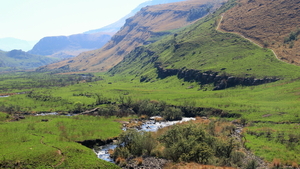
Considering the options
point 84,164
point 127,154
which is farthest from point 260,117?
point 84,164

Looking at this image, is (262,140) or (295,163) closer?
(295,163)

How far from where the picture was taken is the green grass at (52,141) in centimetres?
6688

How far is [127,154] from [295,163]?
168ft

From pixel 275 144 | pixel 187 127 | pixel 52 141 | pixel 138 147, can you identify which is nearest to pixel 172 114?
pixel 187 127

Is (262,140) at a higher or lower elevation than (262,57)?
lower

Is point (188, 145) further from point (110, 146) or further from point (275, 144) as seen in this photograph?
point (110, 146)

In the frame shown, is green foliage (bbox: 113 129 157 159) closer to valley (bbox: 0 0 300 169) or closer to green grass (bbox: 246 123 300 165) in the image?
valley (bbox: 0 0 300 169)

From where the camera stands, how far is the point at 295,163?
65.4 metres

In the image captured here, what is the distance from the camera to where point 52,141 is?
85250mm

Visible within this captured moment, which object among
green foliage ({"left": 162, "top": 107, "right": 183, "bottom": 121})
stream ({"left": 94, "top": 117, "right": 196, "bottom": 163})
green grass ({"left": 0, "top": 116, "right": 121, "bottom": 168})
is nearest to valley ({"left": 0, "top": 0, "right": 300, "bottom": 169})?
green grass ({"left": 0, "top": 116, "right": 121, "bottom": 168})

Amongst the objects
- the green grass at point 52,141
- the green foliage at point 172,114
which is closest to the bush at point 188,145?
the green grass at point 52,141

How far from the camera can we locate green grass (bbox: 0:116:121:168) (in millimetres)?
66875

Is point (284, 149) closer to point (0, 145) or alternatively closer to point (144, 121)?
point (144, 121)

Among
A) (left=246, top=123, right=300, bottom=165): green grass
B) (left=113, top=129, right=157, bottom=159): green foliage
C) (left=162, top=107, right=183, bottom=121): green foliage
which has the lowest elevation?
(left=162, top=107, right=183, bottom=121): green foliage
